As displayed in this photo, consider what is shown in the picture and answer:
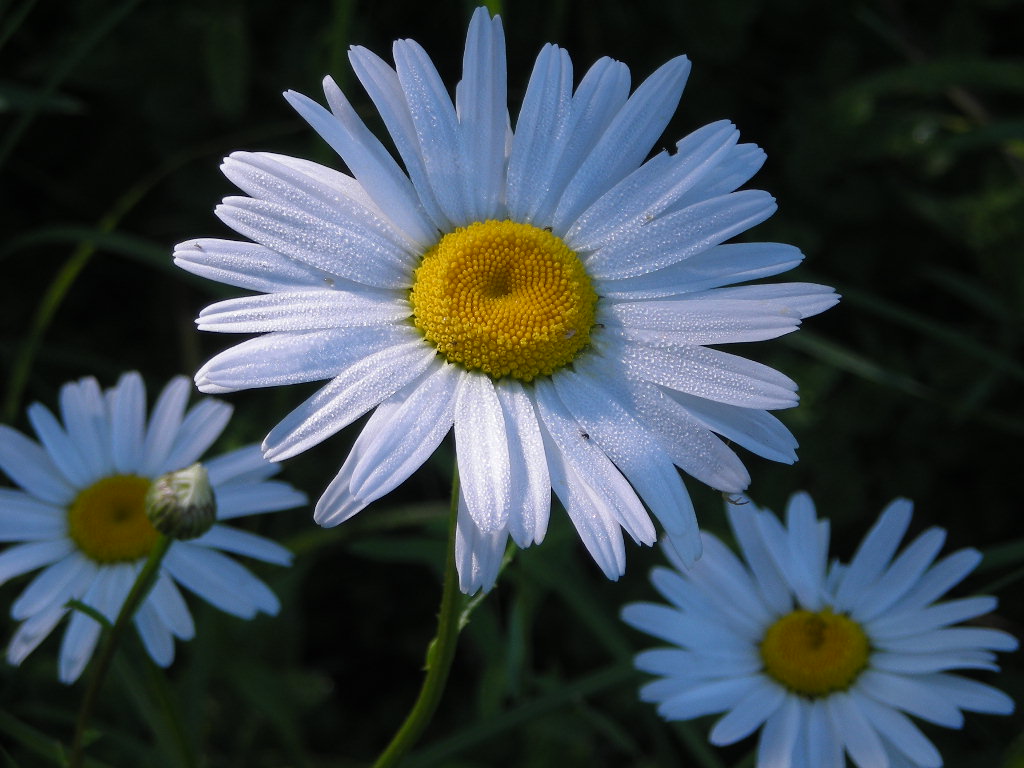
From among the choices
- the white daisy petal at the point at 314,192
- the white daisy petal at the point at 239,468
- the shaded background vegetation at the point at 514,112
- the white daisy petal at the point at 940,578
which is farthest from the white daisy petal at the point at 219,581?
the white daisy petal at the point at 940,578

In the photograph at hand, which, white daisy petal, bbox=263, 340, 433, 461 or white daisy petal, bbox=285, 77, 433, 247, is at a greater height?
white daisy petal, bbox=285, 77, 433, 247

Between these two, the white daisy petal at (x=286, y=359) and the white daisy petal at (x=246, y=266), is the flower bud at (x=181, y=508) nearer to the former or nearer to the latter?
the white daisy petal at (x=286, y=359)

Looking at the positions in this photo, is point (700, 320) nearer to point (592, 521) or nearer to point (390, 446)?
point (592, 521)

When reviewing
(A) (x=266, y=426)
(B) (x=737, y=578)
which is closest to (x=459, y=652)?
(A) (x=266, y=426)

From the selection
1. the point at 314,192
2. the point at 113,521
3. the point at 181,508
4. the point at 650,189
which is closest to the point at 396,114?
the point at 314,192

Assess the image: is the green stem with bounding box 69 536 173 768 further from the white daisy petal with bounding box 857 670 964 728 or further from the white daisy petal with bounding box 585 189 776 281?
the white daisy petal with bounding box 857 670 964 728

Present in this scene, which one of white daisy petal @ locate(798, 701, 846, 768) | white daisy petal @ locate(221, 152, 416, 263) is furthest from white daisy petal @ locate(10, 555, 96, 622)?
white daisy petal @ locate(798, 701, 846, 768)

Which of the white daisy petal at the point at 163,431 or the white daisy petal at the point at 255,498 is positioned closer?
the white daisy petal at the point at 255,498
